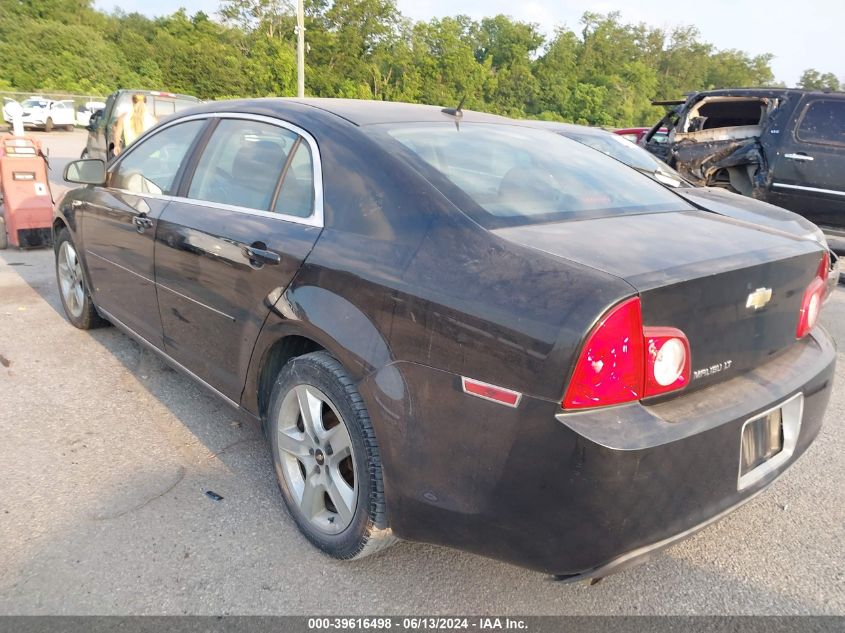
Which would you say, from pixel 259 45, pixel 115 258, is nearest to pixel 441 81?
pixel 259 45

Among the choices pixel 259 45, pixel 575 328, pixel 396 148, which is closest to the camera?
pixel 575 328

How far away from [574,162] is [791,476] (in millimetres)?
1813

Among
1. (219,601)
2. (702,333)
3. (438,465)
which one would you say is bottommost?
(219,601)

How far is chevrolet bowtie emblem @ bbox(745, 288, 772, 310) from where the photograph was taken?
2.01 m

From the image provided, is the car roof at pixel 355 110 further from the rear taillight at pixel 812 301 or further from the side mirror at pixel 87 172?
the rear taillight at pixel 812 301

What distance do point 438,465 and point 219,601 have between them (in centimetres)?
93

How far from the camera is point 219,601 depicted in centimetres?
219

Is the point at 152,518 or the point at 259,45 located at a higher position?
the point at 259,45

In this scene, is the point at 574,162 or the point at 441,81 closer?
the point at 574,162

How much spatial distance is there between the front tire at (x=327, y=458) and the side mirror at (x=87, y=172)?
91.8 inches

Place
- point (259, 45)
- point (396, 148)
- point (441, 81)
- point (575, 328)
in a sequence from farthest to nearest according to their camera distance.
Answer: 1. point (441, 81)
2. point (259, 45)
3. point (396, 148)
4. point (575, 328)

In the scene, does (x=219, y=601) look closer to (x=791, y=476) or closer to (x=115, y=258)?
(x=115, y=258)

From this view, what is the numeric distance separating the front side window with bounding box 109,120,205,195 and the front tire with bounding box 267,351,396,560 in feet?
4.82

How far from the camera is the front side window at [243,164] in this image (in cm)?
275
